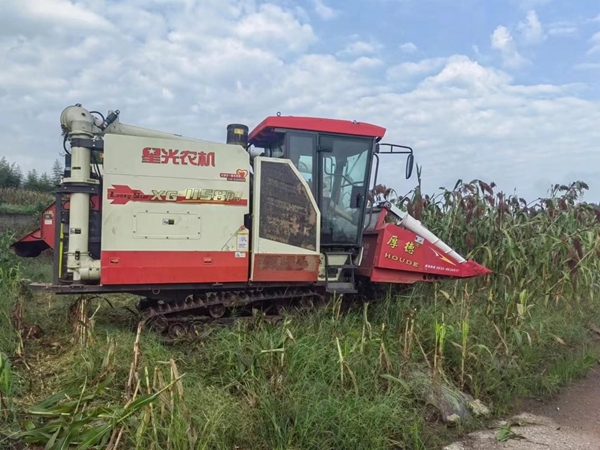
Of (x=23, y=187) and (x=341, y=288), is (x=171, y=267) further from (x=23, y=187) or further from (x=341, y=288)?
(x=23, y=187)

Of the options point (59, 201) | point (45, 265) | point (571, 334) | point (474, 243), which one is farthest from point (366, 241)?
point (45, 265)

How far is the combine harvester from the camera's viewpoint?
4859 millimetres

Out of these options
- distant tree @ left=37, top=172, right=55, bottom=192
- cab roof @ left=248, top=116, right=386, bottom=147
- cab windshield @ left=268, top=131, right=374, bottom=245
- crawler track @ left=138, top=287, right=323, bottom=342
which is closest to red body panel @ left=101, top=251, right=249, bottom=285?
crawler track @ left=138, top=287, right=323, bottom=342

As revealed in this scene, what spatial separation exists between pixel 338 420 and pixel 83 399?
1591 mm

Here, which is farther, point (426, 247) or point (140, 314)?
point (426, 247)

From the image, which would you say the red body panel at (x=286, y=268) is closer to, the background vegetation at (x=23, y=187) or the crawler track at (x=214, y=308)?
the crawler track at (x=214, y=308)

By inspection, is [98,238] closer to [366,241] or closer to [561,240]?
[366,241]

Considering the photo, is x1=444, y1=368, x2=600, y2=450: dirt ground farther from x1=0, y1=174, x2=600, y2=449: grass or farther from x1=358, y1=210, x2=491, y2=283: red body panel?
x1=358, y1=210, x2=491, y2=283: red body panel

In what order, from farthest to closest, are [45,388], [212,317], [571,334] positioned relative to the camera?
[571,334] < [212,317] < [45,388]

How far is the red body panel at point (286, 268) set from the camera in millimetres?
5251

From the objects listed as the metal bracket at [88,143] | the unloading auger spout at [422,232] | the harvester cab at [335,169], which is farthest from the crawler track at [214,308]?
the metal bracket at [88,143]

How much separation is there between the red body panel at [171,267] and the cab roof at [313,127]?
59.4 inches

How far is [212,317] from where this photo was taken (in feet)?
17.4

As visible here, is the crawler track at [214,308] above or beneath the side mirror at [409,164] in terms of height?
beneath
